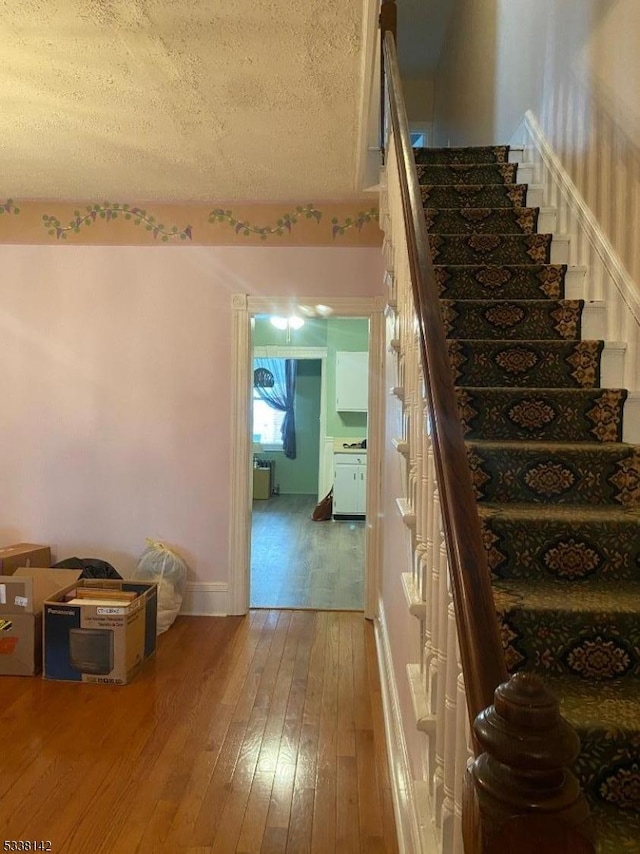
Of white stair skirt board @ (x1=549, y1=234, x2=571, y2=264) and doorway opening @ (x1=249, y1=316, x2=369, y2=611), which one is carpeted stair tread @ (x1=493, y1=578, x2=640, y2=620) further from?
doorway opening @ (x1=249, y1=316, x2=369, y2=611)

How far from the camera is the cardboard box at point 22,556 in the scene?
3.18 metres

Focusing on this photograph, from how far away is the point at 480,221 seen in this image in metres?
2.87

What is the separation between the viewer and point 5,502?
3631 mm

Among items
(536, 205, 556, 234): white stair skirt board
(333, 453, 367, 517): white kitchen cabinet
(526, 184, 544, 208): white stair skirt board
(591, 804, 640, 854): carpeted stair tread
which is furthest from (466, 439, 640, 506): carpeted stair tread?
(333, 453, 367, 517): white kitchen cabinet

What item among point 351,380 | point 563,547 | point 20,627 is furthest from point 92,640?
point 351,380

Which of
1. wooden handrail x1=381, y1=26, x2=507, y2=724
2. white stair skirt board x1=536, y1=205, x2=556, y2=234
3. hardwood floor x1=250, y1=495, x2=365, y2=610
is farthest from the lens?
hardwood floor x1=250, y1=495, x2=365, y2=610

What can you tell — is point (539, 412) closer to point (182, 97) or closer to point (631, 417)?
point (631, 417)

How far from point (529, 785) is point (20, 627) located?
2.93 meters

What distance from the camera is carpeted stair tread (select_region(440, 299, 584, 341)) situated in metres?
2.32

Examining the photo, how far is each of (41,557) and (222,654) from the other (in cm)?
135

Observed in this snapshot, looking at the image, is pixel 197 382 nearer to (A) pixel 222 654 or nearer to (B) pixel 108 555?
(B) pixel 108 555

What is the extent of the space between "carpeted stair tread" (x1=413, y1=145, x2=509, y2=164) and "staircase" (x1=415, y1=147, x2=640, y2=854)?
0.44m

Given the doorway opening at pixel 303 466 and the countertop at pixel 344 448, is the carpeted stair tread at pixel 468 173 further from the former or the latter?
the countertop at pixel 344 448

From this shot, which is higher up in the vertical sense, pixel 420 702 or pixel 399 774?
pixel 420 702
